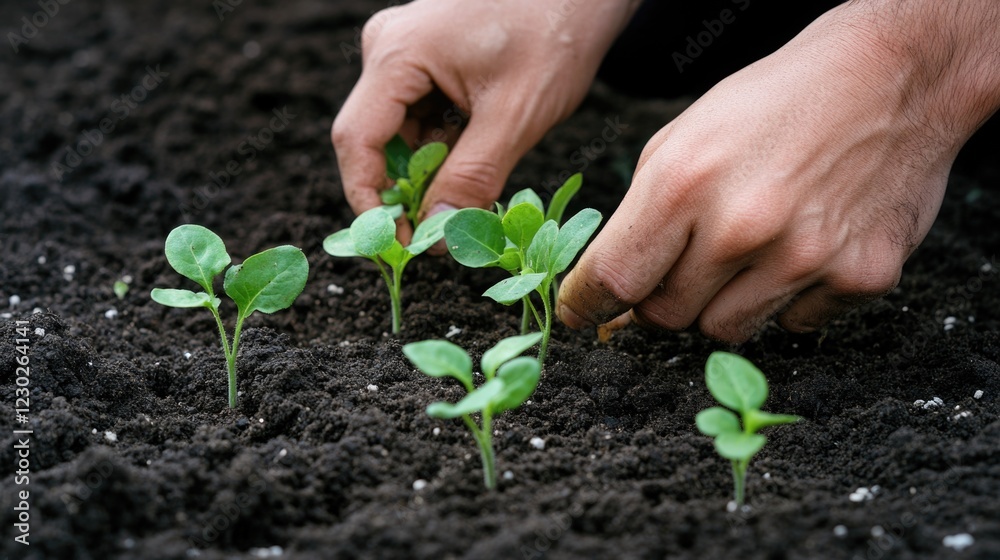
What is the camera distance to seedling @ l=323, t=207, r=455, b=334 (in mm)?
1620

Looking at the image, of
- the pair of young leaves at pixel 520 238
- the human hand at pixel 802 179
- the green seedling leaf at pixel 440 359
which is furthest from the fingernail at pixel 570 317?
the green seedling leaf at pixel 440 359

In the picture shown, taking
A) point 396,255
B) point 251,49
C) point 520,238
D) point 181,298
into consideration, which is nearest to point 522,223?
point 520,238

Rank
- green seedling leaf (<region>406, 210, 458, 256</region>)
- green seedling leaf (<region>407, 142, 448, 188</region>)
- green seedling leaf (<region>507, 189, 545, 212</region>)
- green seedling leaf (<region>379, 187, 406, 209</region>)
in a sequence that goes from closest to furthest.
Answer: green seedling leaf (<region>406, 210, 458, 256</region>) < green seedling leaf (<region>507, 189, 545, 212</region>) < green seedling leaf (<region>407, 142, 448, 188</region>) < green seedling leaf (<region>379, 187, 406, 209</region>)

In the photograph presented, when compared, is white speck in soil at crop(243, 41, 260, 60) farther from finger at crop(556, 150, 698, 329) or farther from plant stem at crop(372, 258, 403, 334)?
finger at crop(556, 150, 698, 329)

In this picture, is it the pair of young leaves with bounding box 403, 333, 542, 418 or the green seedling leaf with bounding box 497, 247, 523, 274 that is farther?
the green seedling leaf with bounding box 497, 247, 523, 274

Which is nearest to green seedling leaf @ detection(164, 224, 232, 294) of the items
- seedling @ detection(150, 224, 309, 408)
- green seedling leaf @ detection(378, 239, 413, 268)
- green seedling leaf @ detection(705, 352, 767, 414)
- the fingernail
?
seedling @ detection(150, 224, 309, 408)

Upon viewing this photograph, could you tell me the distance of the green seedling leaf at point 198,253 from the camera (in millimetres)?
1570

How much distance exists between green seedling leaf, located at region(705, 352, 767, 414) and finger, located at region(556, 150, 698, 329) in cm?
32

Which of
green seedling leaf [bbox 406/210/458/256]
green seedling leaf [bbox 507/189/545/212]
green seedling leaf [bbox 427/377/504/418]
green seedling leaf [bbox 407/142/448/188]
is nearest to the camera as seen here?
green seedling leaf [bbox 427/377/504/418]

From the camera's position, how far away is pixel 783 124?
4.98ft

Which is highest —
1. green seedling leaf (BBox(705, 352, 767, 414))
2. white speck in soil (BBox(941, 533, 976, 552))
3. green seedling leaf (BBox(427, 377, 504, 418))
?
green seedling leaf (BBox(427, 377, 504, 418))

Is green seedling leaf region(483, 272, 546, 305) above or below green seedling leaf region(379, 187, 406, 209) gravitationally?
above

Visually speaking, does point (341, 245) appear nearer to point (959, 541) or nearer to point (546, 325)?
point (546, 325)
